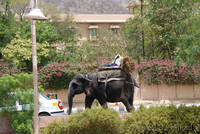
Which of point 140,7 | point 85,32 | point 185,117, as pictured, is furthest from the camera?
point 85,32

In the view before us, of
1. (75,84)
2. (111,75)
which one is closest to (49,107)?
(75,84)

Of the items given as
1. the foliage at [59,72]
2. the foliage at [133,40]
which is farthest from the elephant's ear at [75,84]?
the foliage at [133,40]

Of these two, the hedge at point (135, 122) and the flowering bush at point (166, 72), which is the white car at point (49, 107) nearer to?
the hedge at point (135, 122)

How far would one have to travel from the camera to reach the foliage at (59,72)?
22.6 m

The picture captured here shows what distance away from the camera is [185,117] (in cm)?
754

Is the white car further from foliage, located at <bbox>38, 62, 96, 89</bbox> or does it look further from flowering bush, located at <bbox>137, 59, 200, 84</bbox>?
flowering bush, located at <bbox>137, 59, 200, 84</bbox>

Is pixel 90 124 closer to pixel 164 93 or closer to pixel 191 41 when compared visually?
pixel 191 41

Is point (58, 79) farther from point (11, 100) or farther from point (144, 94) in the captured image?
point (11, 100)

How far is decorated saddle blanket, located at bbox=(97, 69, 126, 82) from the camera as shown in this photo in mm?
10805

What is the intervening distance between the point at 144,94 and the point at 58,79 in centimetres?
655

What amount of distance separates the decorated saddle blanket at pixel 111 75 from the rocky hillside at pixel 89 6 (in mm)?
32651

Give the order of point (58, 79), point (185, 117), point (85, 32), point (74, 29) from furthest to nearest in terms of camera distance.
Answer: point (85, 32) → point (74, 29) → point (58, 79) → point (185, 117)

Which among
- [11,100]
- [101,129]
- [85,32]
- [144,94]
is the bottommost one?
[144,94]

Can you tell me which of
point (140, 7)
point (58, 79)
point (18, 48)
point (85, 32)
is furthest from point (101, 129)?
point (85, 32)
